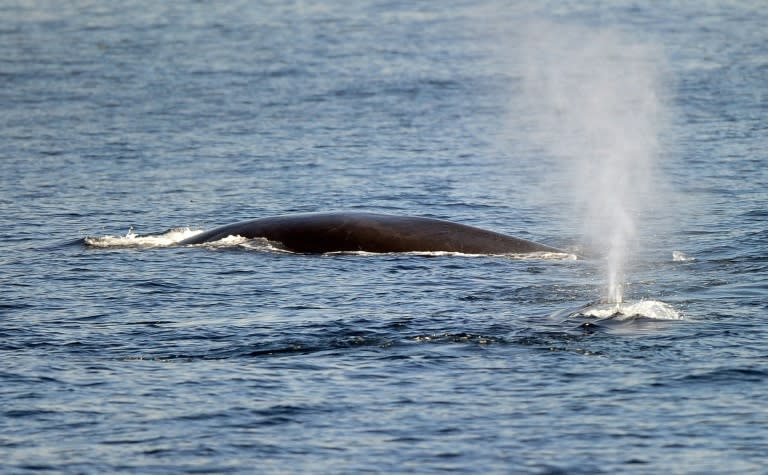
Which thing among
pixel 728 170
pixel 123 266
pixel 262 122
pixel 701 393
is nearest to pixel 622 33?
pixel 262 122

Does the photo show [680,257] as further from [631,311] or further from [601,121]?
[601,121]

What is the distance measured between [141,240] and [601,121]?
2193 centimetres

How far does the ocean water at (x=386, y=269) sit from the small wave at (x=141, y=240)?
0.07 metres

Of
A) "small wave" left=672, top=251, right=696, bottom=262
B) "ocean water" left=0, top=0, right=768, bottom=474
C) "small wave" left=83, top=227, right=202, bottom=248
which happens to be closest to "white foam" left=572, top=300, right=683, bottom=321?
"ocean water" left=0, top=0, right=768, bottom=474

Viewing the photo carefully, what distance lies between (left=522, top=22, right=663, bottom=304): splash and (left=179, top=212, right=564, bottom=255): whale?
6.18ft

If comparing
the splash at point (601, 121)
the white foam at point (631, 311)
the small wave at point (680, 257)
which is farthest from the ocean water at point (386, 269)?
the small wave at point (680, 257)

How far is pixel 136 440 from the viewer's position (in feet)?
44.5

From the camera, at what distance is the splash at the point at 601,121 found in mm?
26281

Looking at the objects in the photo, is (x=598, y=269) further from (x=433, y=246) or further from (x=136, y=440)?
(x=136, y=440)

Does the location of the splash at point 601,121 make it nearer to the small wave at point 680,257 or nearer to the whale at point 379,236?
the small wave at point 680,257

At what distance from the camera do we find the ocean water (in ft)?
44.9

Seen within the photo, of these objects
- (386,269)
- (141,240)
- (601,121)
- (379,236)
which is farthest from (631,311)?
(601,121)

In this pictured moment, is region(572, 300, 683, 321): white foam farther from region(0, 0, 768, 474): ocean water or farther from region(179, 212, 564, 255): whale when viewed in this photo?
region(179, 212, 564, 255): whale

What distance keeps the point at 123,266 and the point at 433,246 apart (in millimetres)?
4774
